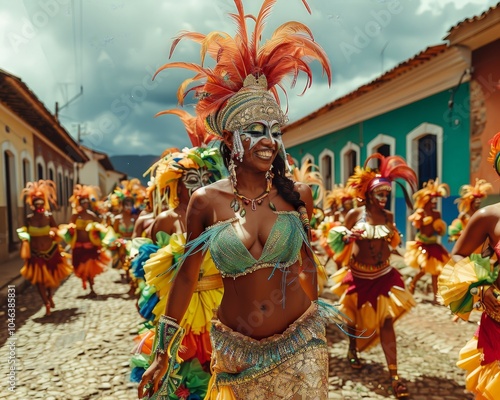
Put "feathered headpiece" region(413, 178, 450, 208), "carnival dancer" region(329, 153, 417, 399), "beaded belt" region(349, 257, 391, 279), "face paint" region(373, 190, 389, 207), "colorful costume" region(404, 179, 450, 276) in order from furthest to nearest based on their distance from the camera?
"feathered headpiece" region(413, 178, 450, 208) < "colorful costume" region(404, 179, 450, 276) < "face paint" region(373, 190, 389, 207) < "beaded belt" region(349, 257, 391, 279) < "carnival dancer" region(329, 153, 417, 399)

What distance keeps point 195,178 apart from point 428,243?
6.07 m

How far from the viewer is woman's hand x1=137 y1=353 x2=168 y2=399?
241cm

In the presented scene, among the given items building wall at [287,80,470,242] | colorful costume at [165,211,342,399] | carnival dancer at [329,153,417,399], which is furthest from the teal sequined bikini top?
building wall at [287,80,470,242]

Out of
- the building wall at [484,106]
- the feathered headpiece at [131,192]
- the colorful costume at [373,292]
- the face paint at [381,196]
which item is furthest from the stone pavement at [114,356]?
the feathered headpiece at [131,192]

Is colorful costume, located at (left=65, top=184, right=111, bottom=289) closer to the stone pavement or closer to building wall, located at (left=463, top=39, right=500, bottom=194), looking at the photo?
the stone pavement

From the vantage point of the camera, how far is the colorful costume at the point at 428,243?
8.66 meters

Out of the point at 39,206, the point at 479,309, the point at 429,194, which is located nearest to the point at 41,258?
the point at 39,206

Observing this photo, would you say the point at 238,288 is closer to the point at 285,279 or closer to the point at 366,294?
the point at 285,279

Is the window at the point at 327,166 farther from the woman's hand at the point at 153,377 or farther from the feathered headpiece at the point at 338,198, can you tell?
the woman's hand at the point at 153,377

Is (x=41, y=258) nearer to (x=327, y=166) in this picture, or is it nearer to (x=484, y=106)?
(x=484, y=106)

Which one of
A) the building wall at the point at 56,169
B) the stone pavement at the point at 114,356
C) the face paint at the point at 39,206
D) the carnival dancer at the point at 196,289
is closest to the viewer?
the carnival dancer at the point at 196,289

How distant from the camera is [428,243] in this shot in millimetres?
8883

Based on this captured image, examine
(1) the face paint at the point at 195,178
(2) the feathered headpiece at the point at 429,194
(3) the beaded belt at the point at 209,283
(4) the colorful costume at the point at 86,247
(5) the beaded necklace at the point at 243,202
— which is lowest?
(4) the colorful costume at the point at 86,247

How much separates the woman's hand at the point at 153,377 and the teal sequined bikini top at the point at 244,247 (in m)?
0.56
